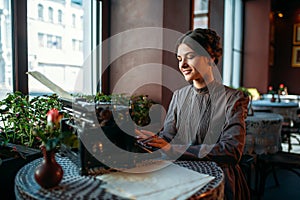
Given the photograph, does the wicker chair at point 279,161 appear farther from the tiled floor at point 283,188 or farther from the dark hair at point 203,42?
the dark hair at point 203,42

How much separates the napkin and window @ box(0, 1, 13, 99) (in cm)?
137

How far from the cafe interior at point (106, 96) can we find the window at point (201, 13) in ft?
0.05

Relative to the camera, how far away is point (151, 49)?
278cm

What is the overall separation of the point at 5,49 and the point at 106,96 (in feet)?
2.85

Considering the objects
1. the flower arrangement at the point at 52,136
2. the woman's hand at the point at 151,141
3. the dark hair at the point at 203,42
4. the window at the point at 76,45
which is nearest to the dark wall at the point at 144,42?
the window at the point at 76,45

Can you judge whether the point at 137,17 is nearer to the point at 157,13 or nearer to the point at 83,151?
the point at 157,13

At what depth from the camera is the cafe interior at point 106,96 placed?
1.05 meters

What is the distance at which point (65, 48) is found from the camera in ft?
8.56

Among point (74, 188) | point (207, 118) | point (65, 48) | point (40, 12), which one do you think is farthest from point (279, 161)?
point (40, 12)

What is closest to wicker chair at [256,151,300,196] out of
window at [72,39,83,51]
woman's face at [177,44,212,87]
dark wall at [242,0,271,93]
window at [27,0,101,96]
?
woman's face at [177,44,212,87]

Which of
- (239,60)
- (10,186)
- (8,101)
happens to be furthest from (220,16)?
(10,186)

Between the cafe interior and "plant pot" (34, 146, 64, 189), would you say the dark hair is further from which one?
"plant pot" (34, 146, 64, 189)

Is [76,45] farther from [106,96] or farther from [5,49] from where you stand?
[5,49]

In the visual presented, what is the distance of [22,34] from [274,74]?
6.94 meters
